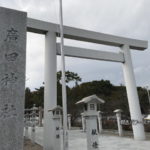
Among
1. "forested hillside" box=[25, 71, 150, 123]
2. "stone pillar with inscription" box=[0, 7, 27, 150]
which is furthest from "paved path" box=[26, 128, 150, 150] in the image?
"forested hillside" box=[25, 71, 150, 123]

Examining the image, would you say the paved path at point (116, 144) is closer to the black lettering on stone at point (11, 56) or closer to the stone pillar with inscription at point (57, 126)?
the stone pillar with inscription at point (57, 126)

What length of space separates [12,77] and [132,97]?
6.20 meters

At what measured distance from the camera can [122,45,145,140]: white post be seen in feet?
25.6

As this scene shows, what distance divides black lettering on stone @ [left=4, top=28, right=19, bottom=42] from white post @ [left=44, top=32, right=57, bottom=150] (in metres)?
3.47

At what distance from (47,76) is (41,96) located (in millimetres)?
14193

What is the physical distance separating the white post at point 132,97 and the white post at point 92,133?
15.9 ft

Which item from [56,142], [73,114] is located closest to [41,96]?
[73,114]

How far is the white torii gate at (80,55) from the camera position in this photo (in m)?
6.60

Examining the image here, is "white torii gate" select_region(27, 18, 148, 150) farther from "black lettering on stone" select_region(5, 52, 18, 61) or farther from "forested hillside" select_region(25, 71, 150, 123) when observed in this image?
"forested hillside" select_region(25, 71, 150, 123)

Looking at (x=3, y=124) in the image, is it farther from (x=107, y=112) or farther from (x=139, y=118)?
(x=107, y=112)

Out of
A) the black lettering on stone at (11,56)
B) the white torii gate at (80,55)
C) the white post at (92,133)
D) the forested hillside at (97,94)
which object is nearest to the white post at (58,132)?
the white torii gate at (80,55)

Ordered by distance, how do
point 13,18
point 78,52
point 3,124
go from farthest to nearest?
1. point 78,52
2. point 13,18
3. point 3,124

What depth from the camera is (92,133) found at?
11.8 ft

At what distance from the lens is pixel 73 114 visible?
56.3 ft
